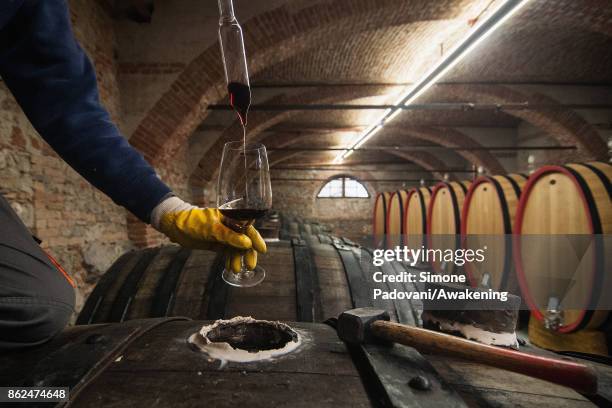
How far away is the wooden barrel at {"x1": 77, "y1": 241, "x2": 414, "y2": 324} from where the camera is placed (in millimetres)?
1611

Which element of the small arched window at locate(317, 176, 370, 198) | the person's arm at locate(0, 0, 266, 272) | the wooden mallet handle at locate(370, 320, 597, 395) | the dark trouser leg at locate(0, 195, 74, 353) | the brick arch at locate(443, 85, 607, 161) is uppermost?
the brick arch at locate(443, 85, 607, 161)

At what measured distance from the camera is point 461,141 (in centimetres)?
1157

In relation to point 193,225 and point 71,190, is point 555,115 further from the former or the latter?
point 71,190

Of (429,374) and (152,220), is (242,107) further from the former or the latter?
(429,374)

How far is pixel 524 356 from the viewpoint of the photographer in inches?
27.4

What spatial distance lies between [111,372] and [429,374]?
0.69 meters

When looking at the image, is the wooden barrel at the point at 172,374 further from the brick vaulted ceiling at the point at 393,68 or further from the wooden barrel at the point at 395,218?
the wooden barrel at the point at 395,218

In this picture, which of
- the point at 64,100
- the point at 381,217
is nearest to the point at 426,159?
the point at 381,217

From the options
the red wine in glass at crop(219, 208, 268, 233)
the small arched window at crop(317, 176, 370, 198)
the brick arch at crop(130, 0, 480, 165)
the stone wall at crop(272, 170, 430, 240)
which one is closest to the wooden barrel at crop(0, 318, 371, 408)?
the red wine in glass at crop(219, 208, 268, 233)

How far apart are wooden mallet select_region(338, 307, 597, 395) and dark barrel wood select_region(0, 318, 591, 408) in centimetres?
4

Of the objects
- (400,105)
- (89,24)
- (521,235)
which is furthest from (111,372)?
(400,105)

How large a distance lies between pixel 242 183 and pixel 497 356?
95 cm

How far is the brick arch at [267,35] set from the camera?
4699 millimetres

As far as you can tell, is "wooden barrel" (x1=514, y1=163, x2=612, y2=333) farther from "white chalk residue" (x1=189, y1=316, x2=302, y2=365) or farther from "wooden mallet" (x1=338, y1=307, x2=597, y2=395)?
"white chalk residue" (x1=189, y1=316, x2=302, y2=365)
